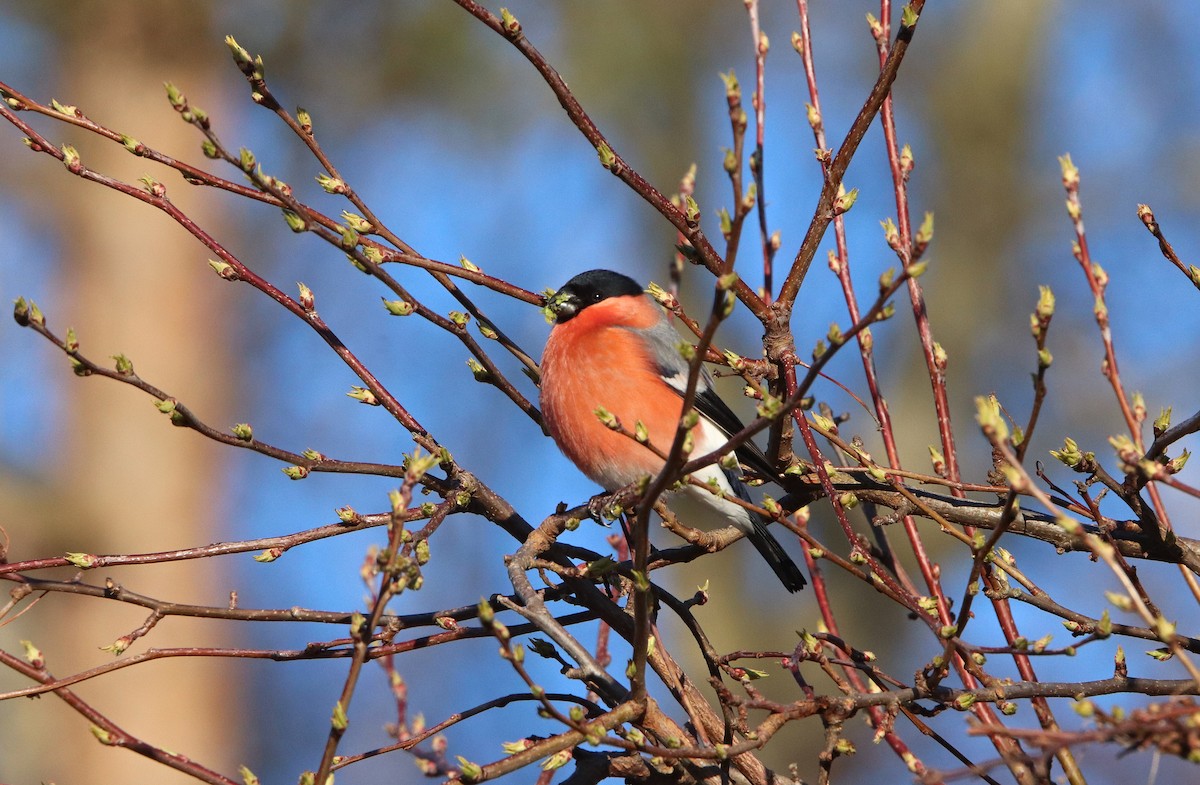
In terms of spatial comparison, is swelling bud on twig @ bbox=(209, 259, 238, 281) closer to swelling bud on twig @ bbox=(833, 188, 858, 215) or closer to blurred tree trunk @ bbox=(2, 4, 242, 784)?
swelling bud on twig @ bbox=(833, 188, 858, 215)

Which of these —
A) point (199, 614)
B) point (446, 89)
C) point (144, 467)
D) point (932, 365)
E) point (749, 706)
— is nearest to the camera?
point (749, 706)

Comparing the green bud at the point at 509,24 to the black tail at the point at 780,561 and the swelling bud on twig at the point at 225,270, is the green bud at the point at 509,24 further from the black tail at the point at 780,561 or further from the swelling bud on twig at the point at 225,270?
the black tail at the point at 780,561

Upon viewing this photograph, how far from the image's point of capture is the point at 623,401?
415cm

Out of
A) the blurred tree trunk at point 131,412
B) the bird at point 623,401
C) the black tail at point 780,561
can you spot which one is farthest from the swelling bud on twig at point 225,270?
the blurred tree trunk at point 131,412

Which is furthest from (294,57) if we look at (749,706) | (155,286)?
(749,706)

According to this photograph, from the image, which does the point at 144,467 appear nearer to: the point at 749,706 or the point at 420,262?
the point at 420,262

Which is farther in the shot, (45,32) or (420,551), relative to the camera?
(45,32)

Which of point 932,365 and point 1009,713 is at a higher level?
point 932,365

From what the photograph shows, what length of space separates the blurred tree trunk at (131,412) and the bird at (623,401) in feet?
14.3

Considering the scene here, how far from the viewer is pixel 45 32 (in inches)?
325

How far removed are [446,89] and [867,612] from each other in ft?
18.2

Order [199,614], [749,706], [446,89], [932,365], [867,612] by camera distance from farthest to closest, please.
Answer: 1. [446,89]
2. [867,612]
3. [932,365]
4. [199,614]
5. [749,706]

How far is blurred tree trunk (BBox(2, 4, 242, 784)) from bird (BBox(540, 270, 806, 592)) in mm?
4369

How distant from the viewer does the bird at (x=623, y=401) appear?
12.9 feet
